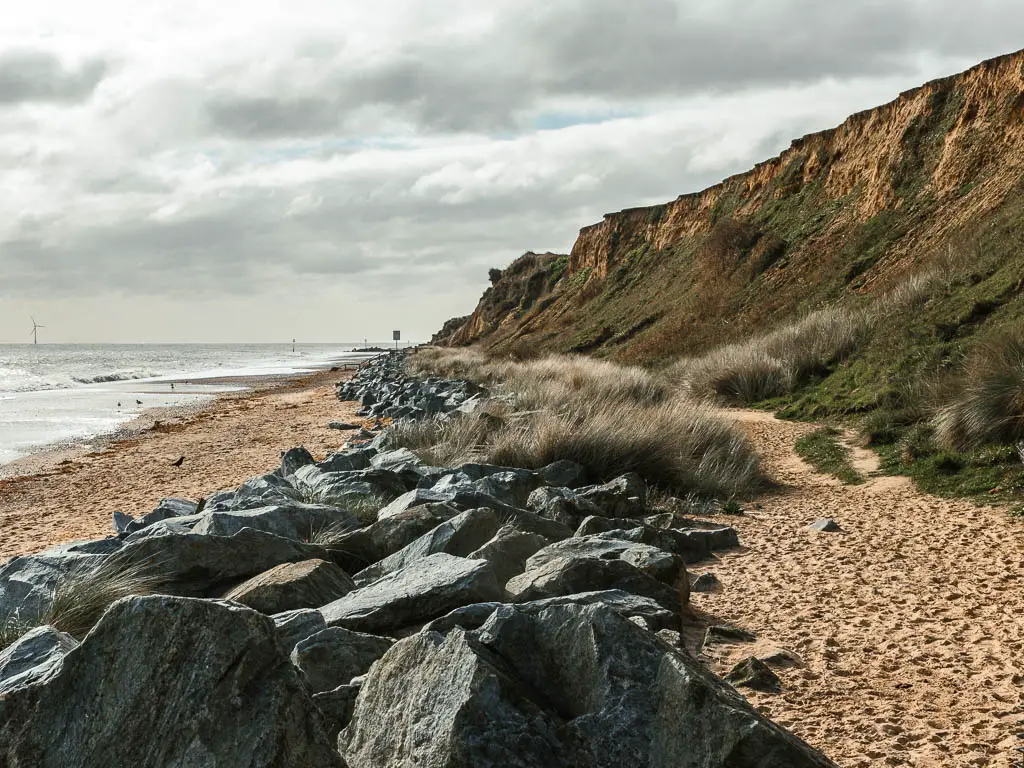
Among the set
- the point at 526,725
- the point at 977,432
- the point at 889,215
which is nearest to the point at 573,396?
the point at 977,432

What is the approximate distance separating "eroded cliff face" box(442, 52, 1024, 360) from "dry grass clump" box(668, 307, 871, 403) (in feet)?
12.9

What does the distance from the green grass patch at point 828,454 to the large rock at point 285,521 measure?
243 inches

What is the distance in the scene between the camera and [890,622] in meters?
5.07

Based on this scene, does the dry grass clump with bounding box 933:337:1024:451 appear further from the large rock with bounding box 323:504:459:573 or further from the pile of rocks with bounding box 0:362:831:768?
the large rock with bounding box 323:504:459:573

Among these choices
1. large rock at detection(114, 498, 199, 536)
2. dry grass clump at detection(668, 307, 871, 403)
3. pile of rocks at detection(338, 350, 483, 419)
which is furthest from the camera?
dry grass clump at detection(668, 307, 871, 403)

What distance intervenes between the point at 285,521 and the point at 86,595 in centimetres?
175

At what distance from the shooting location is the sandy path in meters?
3.68

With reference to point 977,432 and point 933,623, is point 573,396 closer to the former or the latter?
point 977,432

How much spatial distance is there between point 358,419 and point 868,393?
1204cm

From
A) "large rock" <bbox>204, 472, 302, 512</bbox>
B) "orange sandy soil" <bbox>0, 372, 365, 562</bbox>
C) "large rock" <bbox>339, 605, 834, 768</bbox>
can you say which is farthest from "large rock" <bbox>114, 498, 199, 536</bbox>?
"large rock" <bbox>339, 605, 834, 768</bbox>

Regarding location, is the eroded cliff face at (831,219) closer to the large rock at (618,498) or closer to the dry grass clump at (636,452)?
the dry grass clump at (636,452)

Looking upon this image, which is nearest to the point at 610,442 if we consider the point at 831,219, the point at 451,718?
the point at 451,718

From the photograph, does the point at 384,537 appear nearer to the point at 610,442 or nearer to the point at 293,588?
the point at 293,588

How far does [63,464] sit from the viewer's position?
55.1ft
